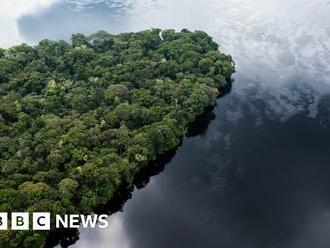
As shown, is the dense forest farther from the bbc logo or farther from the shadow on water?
the shadow on water

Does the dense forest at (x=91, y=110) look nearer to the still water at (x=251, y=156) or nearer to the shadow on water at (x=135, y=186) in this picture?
the shadow on water at (x=135, y=186)

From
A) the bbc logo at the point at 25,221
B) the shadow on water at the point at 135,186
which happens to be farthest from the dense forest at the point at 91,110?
the shadow on water at the point at 135,186

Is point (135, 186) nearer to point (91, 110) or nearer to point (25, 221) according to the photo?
point (91, 110)

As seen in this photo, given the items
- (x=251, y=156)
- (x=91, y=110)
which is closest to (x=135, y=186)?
(x=91, y=110)

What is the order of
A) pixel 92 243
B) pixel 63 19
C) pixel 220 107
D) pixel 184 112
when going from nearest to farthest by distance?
pixel 92 243 → pixel 184 112 → pixel 220 107 → pixel 63 19

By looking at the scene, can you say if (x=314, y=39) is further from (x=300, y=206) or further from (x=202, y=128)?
(x=300, y=206)

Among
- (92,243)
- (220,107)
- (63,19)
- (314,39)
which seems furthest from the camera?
(63,19)

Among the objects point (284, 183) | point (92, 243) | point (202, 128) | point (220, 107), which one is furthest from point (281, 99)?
point (92, 243)
